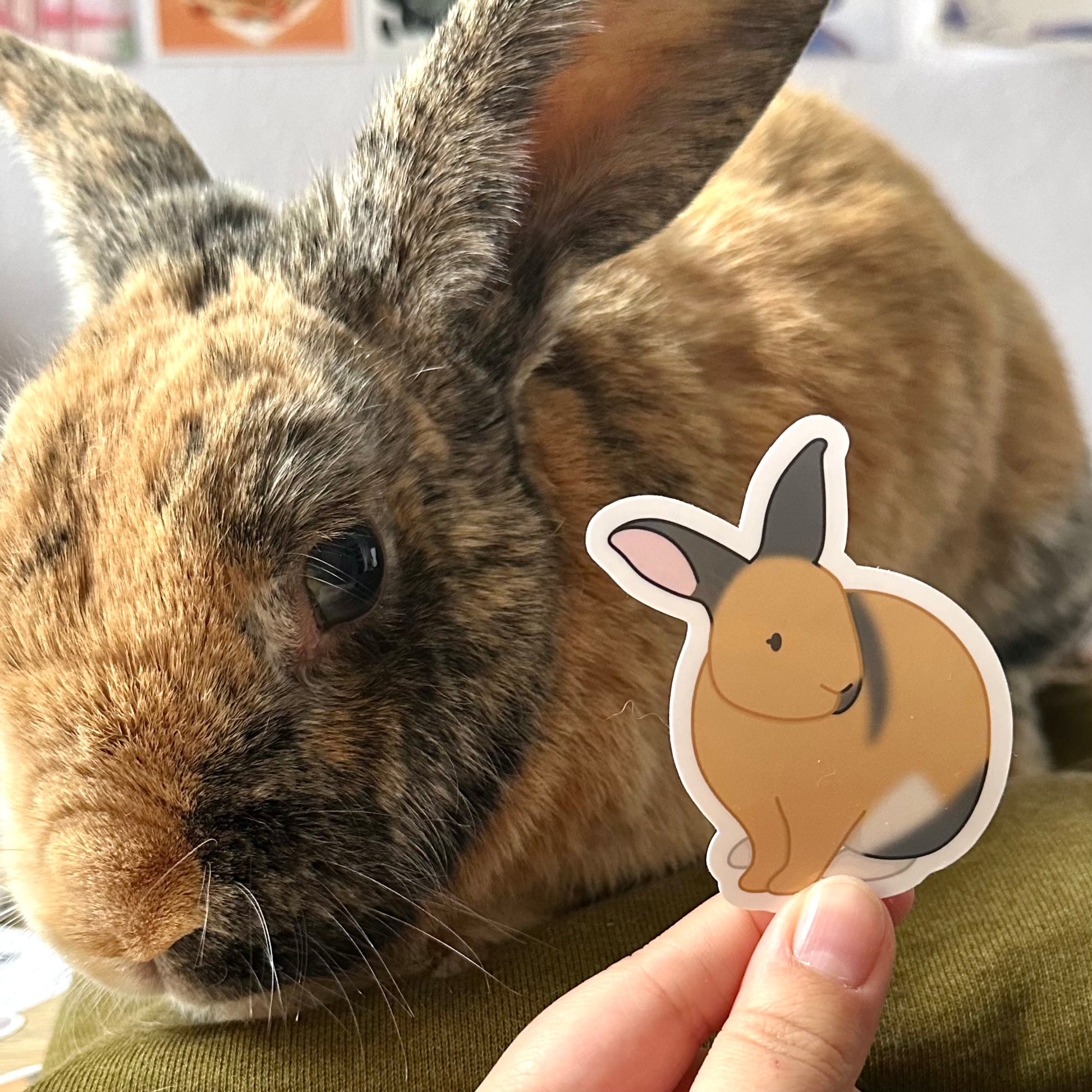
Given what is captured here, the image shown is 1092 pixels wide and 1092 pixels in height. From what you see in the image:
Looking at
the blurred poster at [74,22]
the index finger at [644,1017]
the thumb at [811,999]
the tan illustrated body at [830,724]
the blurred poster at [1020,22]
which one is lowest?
the index finger at [644,1017]

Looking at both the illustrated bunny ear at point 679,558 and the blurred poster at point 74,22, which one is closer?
the illustrated bunny ear at point 679,558

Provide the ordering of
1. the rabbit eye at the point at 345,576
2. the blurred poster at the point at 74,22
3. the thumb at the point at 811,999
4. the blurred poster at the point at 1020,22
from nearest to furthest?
the thumb at the point at 811,999, the rabbit eye at the point at 345,576, the blurred poster at the point at 74,22, the blurred poster at the point at 1020,22

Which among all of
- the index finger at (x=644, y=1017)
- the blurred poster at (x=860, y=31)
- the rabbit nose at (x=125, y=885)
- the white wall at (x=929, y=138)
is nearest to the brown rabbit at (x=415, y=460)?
the rabbit nose at (x=125, y=885)

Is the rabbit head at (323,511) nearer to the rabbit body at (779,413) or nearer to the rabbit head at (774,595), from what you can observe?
the rabbit body at (779,413)

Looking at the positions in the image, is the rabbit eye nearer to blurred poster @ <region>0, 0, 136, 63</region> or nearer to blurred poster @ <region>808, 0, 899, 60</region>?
blurred poster @ <region>0, 0, 136, 63</region>

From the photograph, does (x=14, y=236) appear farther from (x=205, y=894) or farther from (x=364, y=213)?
(x=205, y=894)

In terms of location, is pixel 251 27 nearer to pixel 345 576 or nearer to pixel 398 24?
pixel 398 24

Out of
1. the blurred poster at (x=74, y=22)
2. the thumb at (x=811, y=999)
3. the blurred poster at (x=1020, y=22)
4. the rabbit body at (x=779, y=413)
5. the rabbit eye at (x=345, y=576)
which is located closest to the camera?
the thumb at (x=811, y=999)

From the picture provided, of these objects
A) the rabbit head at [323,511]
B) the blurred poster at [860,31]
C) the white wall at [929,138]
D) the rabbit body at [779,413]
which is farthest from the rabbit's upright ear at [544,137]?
the blurred poster at [860,31]

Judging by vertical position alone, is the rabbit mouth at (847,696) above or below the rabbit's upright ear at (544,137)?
below
